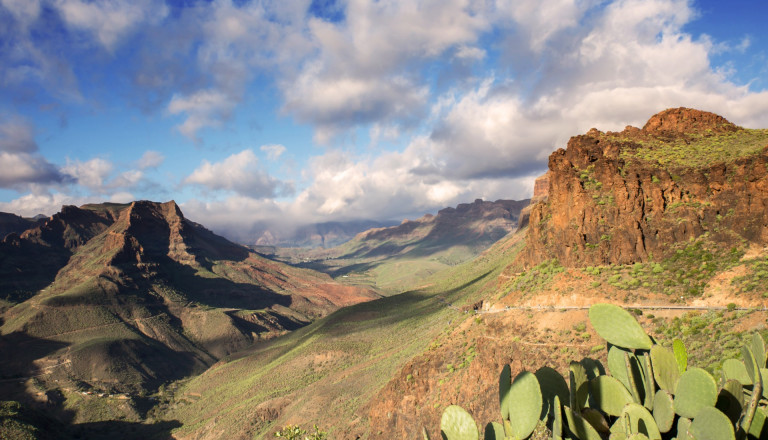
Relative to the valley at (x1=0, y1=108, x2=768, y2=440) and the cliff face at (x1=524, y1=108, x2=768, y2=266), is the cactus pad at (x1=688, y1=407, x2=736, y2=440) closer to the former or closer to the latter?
the valley at (x1=0, y1=108, x2=768, y2=440)

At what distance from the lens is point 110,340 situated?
11369cm

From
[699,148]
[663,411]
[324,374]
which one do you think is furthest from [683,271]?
[324,374]

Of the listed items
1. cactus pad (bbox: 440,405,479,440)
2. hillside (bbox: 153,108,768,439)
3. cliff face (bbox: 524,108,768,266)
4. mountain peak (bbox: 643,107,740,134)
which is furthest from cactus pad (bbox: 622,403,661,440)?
mountain peak (bbox: 643,107,740,134)

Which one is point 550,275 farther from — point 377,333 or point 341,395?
point 377,333

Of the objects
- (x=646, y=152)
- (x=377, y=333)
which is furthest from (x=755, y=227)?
(x=377, y=333)

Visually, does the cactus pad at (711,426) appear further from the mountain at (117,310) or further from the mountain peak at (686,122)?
the mountain at (117,310)

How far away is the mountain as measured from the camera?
341ft

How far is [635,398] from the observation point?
635 cm

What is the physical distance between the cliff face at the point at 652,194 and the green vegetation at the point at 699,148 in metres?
0.09

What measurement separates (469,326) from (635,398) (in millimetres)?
38723

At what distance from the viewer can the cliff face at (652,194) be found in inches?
1262

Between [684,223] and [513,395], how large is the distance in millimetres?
36810

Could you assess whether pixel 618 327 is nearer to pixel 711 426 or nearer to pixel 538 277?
pixel 711 426

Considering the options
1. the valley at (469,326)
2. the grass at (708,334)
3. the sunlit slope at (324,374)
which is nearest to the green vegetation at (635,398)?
the valley at (469,326)
